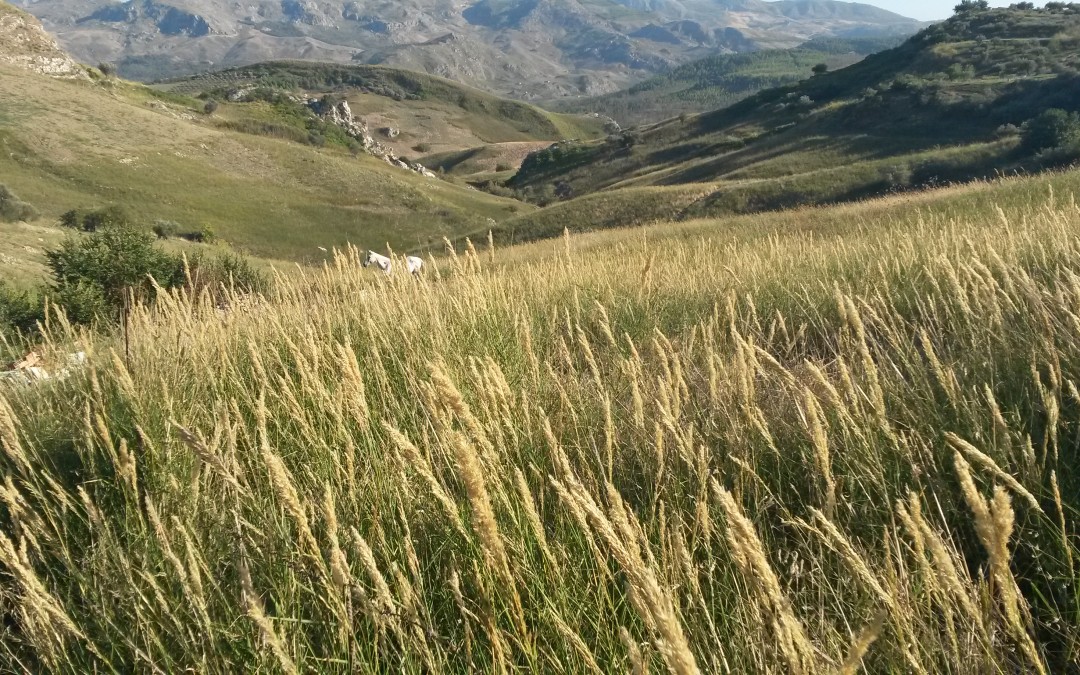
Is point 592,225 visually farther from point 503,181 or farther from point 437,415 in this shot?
point 503,181

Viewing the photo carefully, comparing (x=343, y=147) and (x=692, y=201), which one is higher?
(x=343, y=147)

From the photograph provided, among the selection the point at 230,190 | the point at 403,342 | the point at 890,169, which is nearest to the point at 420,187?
the point at 230,190

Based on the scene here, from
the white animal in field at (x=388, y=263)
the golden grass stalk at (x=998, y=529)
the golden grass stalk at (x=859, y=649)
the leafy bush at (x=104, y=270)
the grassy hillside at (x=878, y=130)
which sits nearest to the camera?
the golden grass stalk at (x=859, y=649)

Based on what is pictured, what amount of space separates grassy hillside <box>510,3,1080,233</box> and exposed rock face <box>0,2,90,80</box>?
51.2m

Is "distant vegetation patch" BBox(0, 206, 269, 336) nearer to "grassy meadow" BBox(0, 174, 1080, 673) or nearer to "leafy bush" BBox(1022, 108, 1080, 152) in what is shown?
"grassy meadow" BBox(0, 174, 1080, 673)

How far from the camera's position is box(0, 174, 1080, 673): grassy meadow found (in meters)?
1.29

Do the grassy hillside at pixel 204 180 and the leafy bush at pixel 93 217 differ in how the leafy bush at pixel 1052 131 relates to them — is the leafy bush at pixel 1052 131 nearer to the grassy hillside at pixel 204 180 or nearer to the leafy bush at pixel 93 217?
the grassy hillside at pixel 204 180

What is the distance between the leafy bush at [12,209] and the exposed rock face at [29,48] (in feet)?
150

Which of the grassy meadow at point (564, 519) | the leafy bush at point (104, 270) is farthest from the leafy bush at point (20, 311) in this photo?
the grassy meadow at point (564, 519)

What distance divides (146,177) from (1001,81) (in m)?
60.9

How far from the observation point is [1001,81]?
4606 centimetres

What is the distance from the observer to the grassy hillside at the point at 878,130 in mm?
31922

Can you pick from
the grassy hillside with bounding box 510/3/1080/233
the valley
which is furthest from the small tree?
the valley

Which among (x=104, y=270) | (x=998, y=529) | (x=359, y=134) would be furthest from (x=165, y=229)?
(x=359, y=134)
